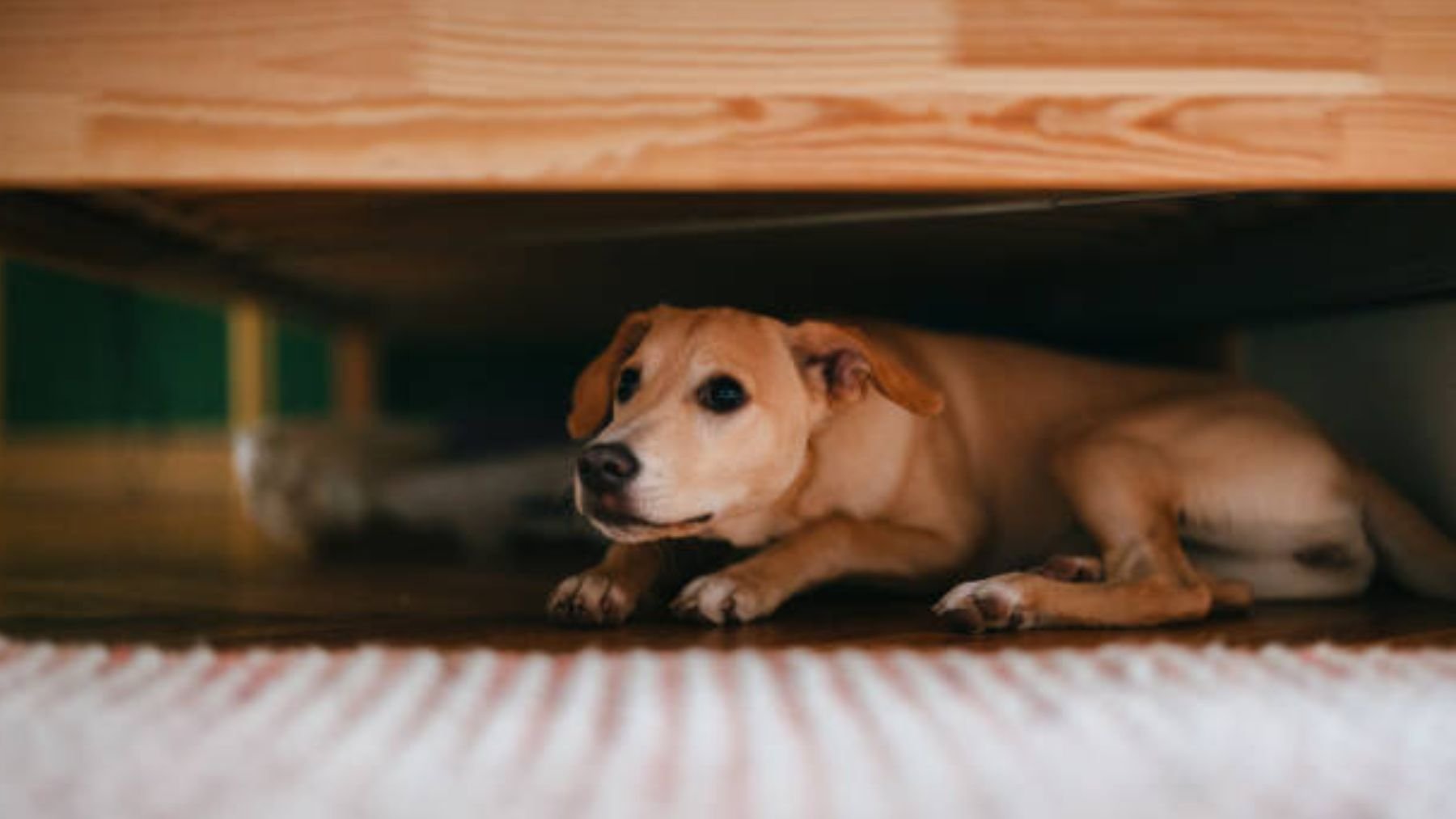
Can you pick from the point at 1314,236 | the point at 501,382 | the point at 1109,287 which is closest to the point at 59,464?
the point at 501,382

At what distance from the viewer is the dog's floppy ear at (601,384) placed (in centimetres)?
156

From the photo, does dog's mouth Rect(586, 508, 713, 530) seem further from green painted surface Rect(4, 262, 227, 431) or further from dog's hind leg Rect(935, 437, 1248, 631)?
green painted surface Rect(4, 262, 227, 431)

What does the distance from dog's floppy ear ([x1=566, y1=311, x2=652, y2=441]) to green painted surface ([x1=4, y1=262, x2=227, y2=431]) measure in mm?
3161

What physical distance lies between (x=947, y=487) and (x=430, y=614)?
2.27 feet

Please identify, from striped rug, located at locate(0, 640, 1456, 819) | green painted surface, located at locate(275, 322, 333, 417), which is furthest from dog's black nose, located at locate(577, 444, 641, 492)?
green painted surface, located at locate(275, 322, 333, 417)

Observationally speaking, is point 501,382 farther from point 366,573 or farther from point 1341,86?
point 1341,86

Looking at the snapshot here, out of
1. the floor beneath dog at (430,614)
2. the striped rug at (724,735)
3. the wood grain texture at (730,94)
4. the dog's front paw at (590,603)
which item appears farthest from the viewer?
the dog's front paw at (590,603)

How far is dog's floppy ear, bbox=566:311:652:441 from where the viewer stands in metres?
1.56

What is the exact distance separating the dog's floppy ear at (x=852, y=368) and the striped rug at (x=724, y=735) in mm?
457

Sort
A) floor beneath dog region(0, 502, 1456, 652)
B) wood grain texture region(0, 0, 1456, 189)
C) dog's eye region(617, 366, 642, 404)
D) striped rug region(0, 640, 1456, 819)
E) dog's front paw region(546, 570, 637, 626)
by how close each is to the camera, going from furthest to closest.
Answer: dog's eye region(617, 366, 642, 404), dog's front paw region(546, 570, 637, 626), floor beneath dog region(0, 502, 1456, 652), wood grain texture region(0, 0, 1456, 189), striped rug region(0, 640, 1456, 819)

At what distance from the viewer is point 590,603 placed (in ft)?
4.37

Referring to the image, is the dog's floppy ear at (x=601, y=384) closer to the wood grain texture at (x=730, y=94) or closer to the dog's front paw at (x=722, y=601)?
the dog's front paw at (x=722, y=601)

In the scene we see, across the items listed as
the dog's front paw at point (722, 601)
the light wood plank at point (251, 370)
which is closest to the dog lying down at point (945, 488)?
the dog's front paw at point (722, 601)

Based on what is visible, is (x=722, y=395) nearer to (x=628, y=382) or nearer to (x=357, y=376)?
(x=628, y=382)
